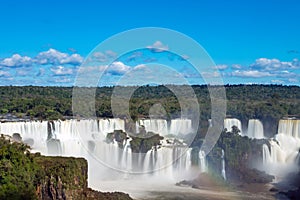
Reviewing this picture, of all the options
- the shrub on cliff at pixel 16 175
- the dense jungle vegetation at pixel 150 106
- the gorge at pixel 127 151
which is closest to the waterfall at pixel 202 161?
the gorge at pixel 127 151

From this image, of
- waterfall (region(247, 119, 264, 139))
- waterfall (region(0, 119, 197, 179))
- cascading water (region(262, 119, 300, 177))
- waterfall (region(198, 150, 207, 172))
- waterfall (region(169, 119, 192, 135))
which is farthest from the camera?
waterfall (region(247, 119, 264, 139))

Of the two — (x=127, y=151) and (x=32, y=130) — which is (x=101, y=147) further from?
(x=32, y=130)

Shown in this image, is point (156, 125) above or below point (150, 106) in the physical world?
below

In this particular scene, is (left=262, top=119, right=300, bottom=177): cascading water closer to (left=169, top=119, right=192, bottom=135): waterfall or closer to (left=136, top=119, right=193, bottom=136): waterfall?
(left=169, top=119, right=192, bottom=135): waterfall

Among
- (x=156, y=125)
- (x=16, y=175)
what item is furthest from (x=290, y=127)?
(x=16, y=175)

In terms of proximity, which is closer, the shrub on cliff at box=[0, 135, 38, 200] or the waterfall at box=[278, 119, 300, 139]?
the shrub on cliff at box=[0, 135, 38, 200]

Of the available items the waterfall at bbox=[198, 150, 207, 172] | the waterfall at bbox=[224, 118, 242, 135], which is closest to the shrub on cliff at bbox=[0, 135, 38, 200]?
the waterfall at bbox=[198, 150, 207, 172]

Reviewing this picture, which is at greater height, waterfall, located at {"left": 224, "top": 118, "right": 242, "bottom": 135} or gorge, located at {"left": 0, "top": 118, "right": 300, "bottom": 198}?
waterfall, located at {"left": 224, "top": 118, "right": 242, "bottom": 135}
